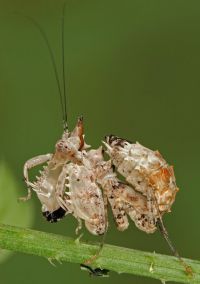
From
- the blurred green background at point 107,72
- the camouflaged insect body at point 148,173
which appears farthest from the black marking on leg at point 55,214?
the blurred green background at point 107,72

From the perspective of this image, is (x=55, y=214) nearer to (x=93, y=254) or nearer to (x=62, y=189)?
(x=62, y=189)

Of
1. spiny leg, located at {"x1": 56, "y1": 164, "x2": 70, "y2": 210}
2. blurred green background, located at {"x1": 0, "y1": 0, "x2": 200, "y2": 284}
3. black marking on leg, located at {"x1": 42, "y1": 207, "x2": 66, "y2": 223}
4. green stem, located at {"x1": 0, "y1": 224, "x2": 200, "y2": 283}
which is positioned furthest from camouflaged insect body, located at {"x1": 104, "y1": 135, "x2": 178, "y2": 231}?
blurred green background, located at {"x1": 0, "y1": 0, "x2": 200, "y2": 284}

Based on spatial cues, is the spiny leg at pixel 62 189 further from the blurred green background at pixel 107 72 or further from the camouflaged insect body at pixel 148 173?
the blurred green background at pixel 107 72

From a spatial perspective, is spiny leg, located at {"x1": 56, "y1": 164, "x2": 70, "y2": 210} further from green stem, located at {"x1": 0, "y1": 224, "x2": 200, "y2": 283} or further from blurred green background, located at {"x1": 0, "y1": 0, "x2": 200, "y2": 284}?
blurred green background, located at {"x1": 0, "y1": 0, "x2": 200, "y2": 284}

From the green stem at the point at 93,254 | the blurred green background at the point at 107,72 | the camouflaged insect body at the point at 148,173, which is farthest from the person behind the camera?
the blurred green background at the point at 107,72

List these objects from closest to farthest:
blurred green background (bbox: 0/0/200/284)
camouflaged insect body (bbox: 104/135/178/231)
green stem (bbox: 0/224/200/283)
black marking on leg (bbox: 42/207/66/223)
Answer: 1. green stem (bbox: 0/224/200/283)
2. camouflaged insect body (bbox: 104/135/178/231)
3. black marking on leg (bbox: 42/207/66/223)
4. blurred green background (bbox: 0/0/200/284)

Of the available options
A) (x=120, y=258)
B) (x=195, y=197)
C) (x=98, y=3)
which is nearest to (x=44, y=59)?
(x=98, y=3)

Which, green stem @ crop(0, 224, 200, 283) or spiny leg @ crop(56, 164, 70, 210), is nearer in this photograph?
green stem @ crop(0, 224, 200, 283)
